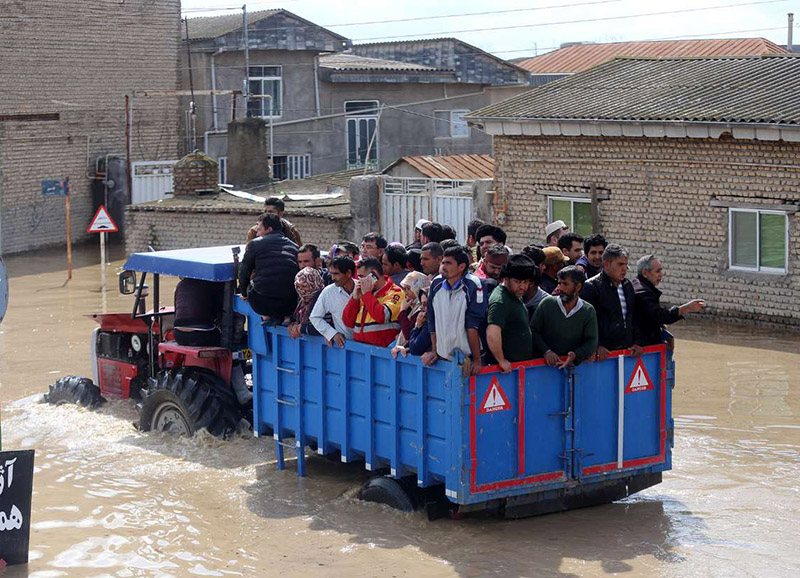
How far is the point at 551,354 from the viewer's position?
8477 millimetres

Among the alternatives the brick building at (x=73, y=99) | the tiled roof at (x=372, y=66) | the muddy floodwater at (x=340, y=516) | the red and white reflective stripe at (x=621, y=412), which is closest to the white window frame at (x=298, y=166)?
the tiled roof at (x=372, y=66)

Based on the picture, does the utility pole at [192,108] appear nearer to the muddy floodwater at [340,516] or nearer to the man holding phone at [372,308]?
the muddy floodwater at [340,516]

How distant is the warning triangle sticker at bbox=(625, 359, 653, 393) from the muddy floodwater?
101 cm

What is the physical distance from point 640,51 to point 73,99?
25.9 metres

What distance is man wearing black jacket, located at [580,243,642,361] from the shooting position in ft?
29.2

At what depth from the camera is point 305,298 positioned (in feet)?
32.8

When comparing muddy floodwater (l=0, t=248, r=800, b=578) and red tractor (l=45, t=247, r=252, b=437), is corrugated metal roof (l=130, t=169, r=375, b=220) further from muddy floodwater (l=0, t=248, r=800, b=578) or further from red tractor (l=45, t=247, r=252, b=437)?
muddy floodwater (l=0, t=248, r=800, b=578)

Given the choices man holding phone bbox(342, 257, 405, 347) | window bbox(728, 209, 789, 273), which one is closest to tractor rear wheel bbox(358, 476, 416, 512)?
man holding phone bbox(342, 257, 405, 347)

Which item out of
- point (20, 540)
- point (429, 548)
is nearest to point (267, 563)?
point (429, 548)

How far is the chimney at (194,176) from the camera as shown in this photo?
1121 inches

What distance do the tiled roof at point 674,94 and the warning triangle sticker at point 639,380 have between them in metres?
9.37

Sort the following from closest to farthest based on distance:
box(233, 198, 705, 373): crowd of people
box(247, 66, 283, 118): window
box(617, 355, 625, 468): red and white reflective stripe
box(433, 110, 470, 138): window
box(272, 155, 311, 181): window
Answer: box(233, 198, 705, 373): crowd of people, box(617, 355, 625, 468): red and white reflective stripe, box(247, 66, 283, 118): window, box(272, 155, 311, 181): window, box(433, 110, 470, 138): window

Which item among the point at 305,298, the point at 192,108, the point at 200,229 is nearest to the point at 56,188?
the point at 200,229

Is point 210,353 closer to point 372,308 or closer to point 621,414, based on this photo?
point 372,308
